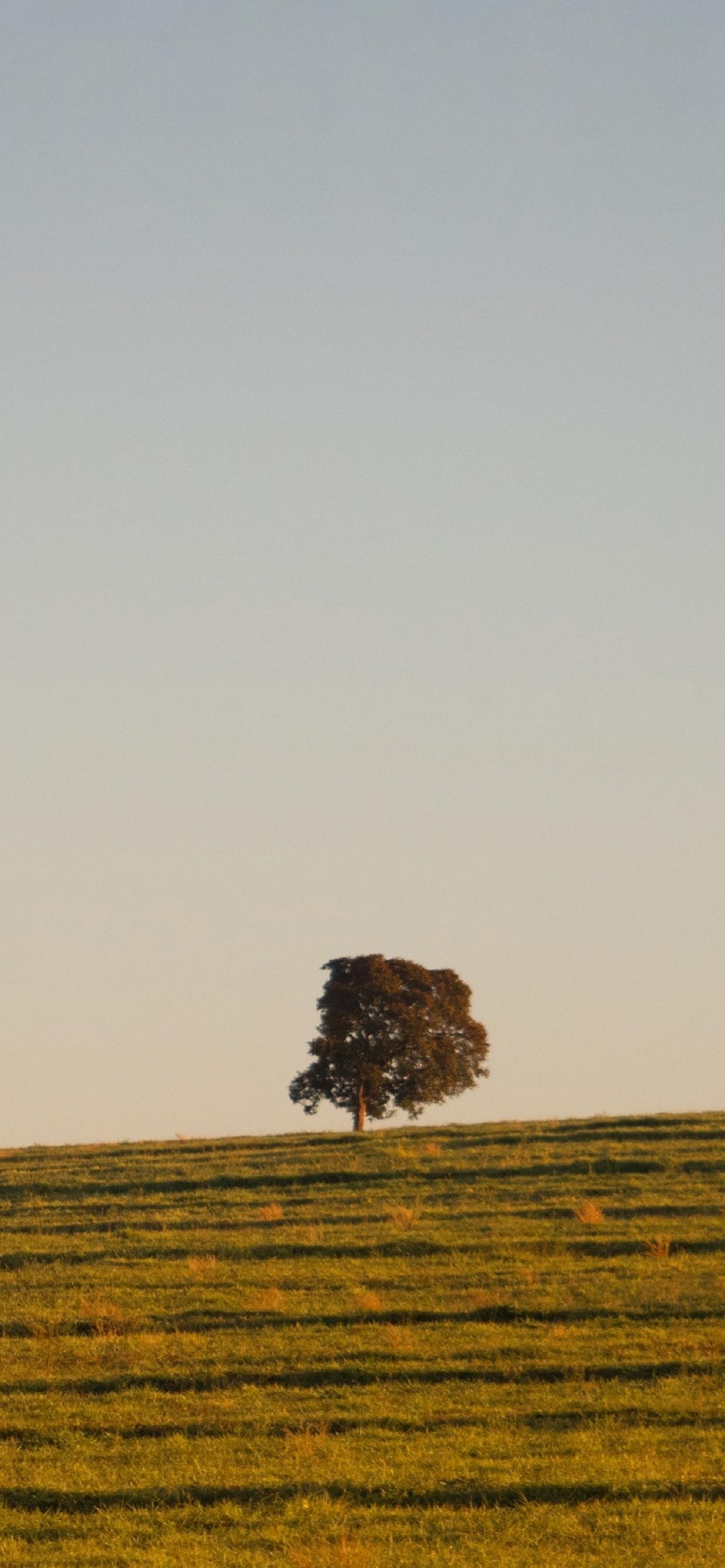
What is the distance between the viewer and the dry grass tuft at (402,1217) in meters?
34.4

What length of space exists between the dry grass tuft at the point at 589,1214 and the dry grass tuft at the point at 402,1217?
3.53m

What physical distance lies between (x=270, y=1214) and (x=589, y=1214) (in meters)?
7.51

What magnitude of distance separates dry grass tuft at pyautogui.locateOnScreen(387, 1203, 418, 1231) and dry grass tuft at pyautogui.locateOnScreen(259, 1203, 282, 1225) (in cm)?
263

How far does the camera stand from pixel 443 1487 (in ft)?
57.8

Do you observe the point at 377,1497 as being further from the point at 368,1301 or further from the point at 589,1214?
the point at 589,1214

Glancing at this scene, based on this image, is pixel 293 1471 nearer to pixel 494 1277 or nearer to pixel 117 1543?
pixel 117 1543

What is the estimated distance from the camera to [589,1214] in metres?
34.2

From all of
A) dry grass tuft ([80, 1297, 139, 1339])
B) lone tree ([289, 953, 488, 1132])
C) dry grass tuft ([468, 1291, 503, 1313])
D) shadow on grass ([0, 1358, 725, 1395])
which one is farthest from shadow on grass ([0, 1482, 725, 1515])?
lone tree ([289, 953, 488, 1132])

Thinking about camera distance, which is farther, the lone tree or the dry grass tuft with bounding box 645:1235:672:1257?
the lone tree

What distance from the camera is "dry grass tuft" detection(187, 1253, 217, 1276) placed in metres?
31.1

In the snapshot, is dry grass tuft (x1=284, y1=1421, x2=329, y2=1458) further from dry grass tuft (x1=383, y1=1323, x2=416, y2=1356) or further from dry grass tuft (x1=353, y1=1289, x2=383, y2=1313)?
dry grass tuft (x1=353, y1=1289, x2=383, y2=1313)

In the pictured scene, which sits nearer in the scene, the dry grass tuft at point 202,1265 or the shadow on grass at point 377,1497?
the shadow on grass at point 377,1497

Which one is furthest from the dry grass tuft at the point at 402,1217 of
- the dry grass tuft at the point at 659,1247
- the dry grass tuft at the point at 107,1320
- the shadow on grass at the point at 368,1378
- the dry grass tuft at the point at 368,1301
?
the shadow on grass at the point at 368,1378

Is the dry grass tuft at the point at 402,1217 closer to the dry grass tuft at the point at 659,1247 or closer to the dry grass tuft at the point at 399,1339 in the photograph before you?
the dry grass tuft at the point at 659,1247
